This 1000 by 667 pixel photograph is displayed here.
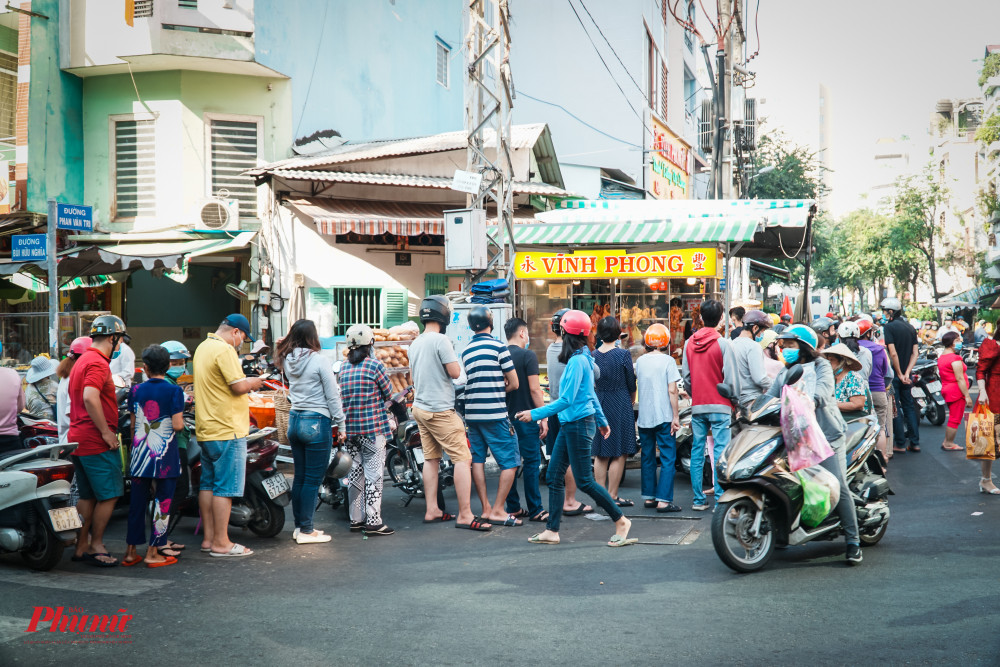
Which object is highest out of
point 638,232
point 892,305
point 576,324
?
point 638,232

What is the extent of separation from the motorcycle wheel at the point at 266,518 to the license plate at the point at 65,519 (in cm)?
147

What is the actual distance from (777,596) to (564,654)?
5.70 feet

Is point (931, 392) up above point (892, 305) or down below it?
below

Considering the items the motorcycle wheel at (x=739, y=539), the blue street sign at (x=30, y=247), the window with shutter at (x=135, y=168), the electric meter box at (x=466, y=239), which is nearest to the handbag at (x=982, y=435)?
the motorcycle wheel at (x=739, y=539)

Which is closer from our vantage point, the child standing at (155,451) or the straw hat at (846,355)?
the child standing at (155,451)

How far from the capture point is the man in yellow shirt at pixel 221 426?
6836mm

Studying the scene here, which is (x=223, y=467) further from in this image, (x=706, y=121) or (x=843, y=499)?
(x=706, y=121)

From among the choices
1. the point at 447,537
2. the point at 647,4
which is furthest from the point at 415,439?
the point at 647,4

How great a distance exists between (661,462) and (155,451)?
4.66 meters

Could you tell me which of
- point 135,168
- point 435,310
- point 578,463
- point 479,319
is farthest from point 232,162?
point 578,463

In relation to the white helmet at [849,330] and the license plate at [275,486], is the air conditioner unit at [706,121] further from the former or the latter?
the license plate at [275,486]

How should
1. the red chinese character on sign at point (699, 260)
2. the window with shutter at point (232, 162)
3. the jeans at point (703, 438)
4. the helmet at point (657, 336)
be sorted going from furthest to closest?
the window with shutter at point (232, 162) → the red chinese character on sign at point (699, 260) → the helmet at point (657, 336) → the jeans at point (703, 438)

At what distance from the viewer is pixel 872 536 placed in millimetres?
6973

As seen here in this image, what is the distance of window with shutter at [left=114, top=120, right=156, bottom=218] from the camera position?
Result: 16.9 m
